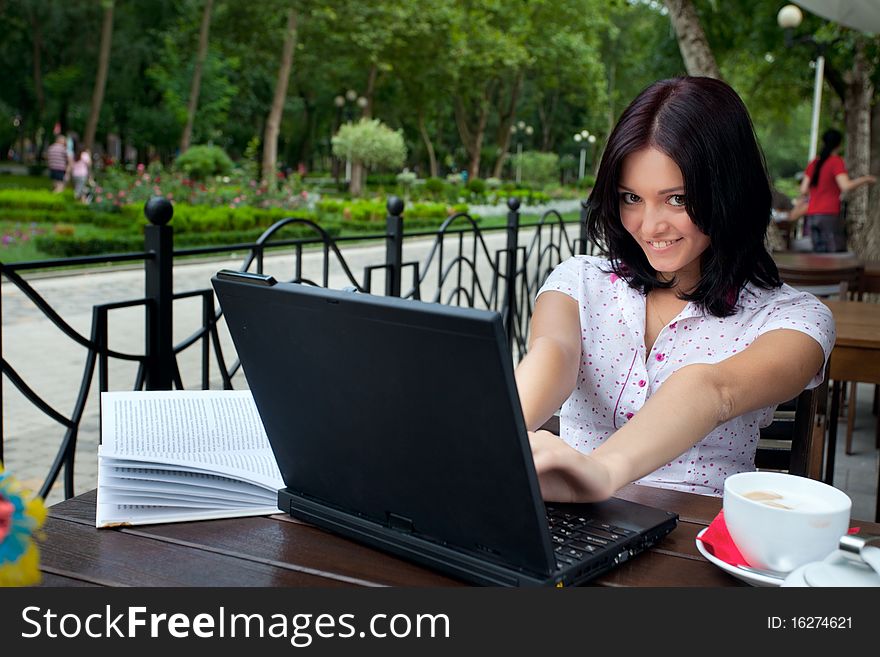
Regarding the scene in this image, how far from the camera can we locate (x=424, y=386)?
85 centimetres

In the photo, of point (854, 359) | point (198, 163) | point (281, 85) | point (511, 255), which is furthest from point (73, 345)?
point (281, 85)

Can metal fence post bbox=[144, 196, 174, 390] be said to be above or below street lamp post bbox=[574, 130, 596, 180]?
below

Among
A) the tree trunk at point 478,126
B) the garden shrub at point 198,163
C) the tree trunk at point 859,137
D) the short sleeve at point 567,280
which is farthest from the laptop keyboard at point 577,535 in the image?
the tree trunk at point 478,126

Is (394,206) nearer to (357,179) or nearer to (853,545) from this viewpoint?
(853,545)

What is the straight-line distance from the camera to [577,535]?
104 cm

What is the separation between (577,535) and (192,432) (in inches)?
22.5

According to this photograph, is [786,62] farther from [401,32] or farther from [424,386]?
[424,386]

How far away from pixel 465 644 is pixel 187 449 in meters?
0.57

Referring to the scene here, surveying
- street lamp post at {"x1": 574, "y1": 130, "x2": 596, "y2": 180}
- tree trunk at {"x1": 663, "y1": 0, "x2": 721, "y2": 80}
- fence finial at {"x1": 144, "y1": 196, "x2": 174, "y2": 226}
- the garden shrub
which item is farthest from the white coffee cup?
street lamp post at {"x1": 574, "y1": 130, "x2": 596, "y2": 180}

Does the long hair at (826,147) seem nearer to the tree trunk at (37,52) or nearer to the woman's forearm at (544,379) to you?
the woman's forearm at (544,379)

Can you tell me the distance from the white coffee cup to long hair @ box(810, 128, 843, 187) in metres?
6.95

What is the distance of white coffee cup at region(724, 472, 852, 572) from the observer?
94 cm

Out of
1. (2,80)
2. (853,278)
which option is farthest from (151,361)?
(2,80)

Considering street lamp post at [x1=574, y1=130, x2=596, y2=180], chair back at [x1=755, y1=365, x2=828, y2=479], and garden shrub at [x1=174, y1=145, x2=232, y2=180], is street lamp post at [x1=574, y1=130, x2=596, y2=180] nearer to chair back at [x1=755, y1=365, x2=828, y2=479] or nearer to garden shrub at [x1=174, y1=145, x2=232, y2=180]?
garden shrub at [x1=174, y1=145, x2=232, y2=180]
